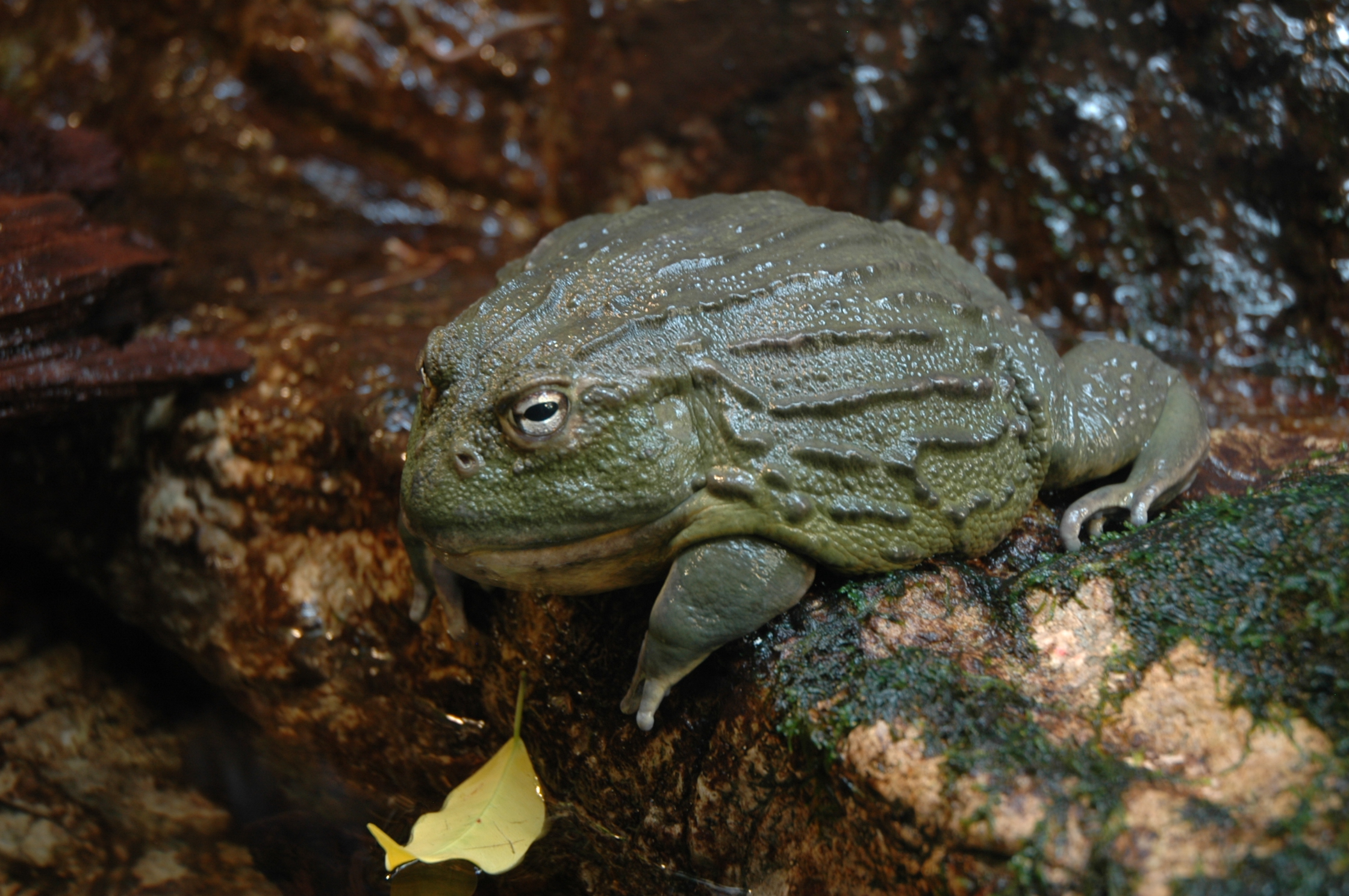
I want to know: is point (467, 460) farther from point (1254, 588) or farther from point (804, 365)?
point (1254, 588)

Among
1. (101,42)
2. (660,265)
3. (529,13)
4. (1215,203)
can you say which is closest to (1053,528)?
(660,265)

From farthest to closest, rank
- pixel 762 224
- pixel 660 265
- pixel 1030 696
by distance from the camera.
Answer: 1. pixel 762 224
2. pixel 660 265
3. pixel 1030 696

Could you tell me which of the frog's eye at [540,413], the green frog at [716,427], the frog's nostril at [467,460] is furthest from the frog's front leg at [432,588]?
the frog's eye at [540,413]

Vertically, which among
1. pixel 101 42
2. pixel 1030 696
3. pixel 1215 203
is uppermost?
pixel 1215 203

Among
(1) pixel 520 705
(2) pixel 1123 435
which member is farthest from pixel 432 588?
(2) pixel 1123 435

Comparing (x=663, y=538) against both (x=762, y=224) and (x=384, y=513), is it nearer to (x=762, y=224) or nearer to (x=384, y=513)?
(x=762, y=224)

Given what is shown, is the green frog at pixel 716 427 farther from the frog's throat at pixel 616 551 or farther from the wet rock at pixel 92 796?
the wet rock at pixel 92 796
